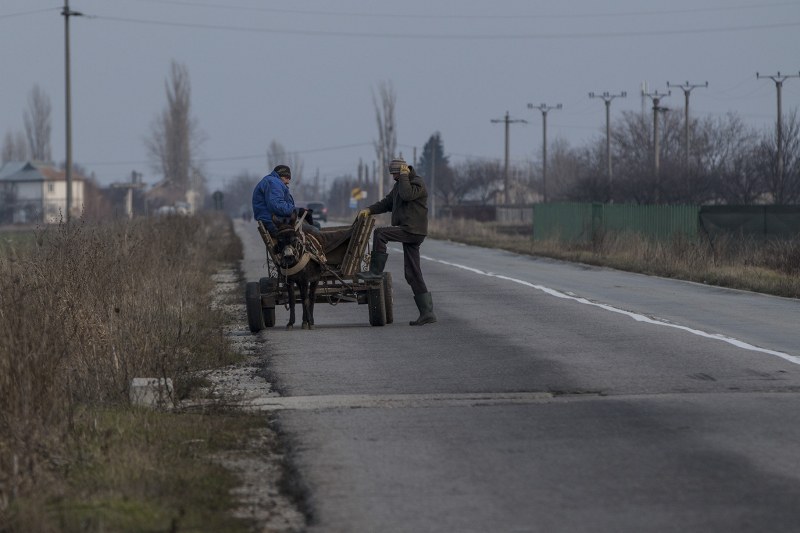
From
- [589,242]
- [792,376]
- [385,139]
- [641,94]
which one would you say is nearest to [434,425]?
[792,376]

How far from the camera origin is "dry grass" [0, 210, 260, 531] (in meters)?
6.94

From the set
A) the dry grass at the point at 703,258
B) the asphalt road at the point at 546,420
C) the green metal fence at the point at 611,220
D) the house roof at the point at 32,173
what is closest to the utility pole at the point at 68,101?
the dry grass at the point at 703,258

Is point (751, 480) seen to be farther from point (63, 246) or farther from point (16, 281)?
point (63, 246)

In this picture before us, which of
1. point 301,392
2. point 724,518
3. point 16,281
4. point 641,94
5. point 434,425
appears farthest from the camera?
point 641,94

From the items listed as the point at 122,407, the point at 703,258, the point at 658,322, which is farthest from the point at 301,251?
the point at 703,258

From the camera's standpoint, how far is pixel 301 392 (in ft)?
36.3

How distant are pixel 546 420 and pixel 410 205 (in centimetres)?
770

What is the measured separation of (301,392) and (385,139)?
9979 cm

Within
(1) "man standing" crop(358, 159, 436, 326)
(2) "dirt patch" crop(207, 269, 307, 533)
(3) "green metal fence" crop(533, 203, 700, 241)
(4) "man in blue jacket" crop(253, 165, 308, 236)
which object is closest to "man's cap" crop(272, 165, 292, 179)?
(4) "man in blue jacket" crop(253, 165, 308, 236)

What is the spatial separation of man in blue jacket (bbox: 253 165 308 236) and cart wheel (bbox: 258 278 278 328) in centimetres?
72

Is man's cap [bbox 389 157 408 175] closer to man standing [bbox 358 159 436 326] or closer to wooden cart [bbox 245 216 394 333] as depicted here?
man standing [bbox 358 159 436 326]

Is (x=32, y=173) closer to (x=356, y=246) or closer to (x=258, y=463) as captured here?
(x=356, y=246)

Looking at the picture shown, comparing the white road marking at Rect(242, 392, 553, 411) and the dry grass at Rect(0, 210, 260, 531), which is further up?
the dry grass at Rect(0, 210, 260, 531)

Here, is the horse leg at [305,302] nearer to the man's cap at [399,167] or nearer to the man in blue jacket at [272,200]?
the man in blue jacket at [272,200]
